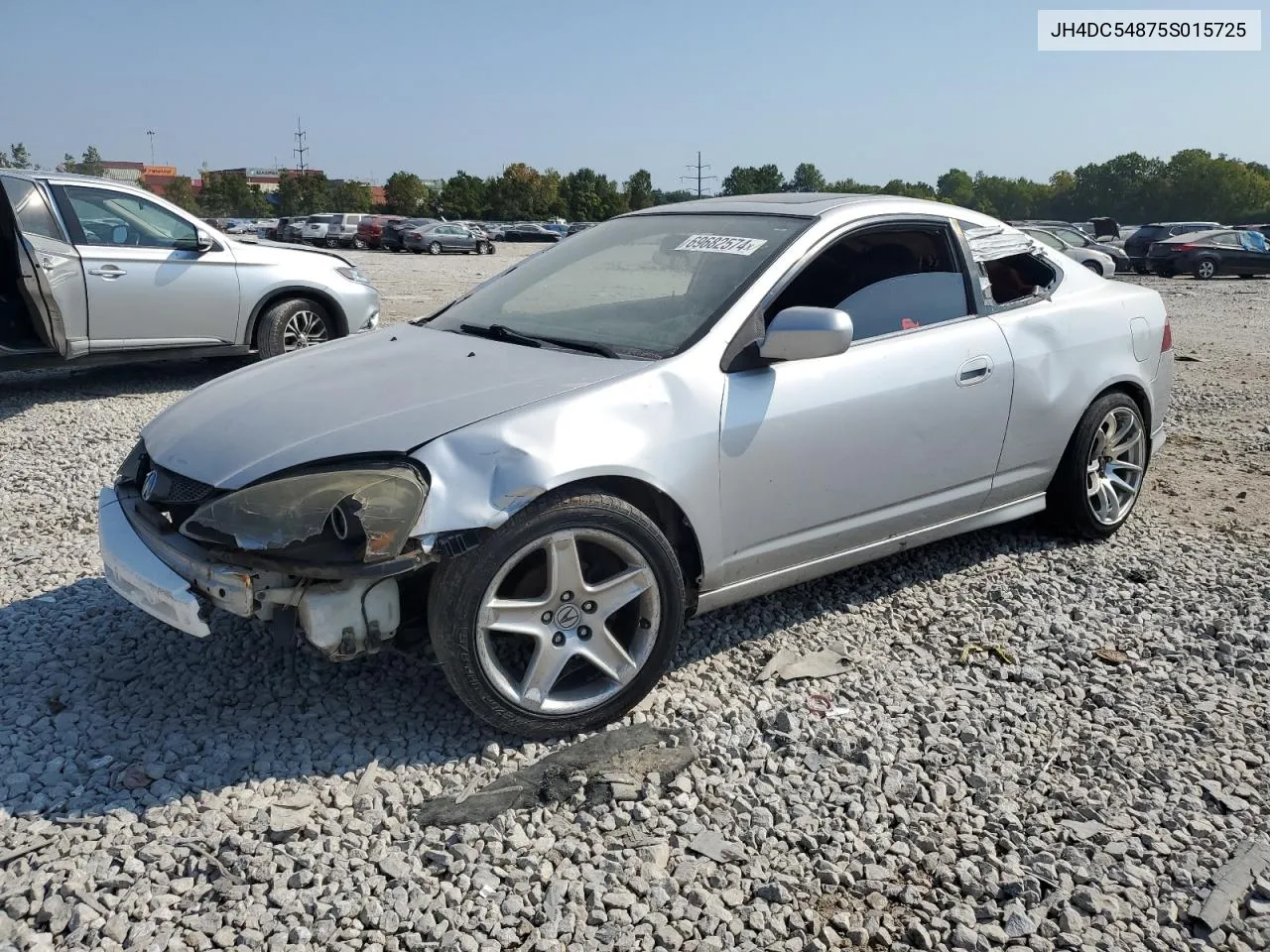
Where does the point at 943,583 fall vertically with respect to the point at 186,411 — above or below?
below

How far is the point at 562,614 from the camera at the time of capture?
3104 millimetres

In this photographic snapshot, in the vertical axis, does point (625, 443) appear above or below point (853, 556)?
above

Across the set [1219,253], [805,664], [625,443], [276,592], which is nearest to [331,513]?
[276,592]

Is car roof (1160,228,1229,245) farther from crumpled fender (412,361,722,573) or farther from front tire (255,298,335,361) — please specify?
crumpled fender (412,361,722,573)

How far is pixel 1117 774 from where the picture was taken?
304cm

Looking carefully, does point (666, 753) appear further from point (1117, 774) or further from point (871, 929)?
point (1117, 774)

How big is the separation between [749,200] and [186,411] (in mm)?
2361

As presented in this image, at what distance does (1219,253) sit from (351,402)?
2643cm

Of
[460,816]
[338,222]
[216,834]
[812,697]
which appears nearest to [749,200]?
[812,697]

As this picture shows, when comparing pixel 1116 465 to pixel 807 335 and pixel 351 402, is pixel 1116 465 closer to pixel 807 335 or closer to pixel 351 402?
pixel 807 335

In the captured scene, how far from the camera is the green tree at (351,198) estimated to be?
92.1 meters

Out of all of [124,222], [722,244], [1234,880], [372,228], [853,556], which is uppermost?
[372,228]

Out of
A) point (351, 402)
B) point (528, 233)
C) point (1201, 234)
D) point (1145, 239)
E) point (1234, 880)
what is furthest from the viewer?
point (528, 233)

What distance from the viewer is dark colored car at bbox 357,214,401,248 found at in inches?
1618
